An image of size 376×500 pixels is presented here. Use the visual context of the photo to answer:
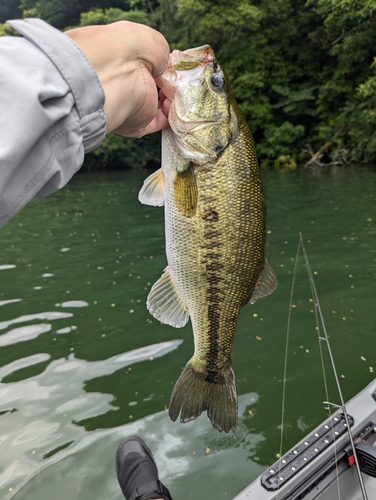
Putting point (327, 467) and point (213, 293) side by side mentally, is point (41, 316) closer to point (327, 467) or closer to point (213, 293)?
point (327, 467)

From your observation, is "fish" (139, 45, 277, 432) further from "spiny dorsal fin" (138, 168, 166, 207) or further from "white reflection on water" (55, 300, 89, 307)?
"white reflection on water" (55, 300, 89, 307)

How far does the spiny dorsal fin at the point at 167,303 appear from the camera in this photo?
207cm

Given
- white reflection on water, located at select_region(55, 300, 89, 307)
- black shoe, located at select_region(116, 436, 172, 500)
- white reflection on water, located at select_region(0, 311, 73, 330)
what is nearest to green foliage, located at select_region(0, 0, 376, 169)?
white reflection on water, located at select_region(55, 300, 89, 307)

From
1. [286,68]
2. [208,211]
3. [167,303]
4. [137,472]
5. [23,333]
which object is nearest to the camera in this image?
[208,211]

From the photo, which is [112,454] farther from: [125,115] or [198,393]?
[125,115]

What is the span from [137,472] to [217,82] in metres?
2.82

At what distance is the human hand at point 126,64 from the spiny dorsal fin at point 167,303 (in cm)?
75

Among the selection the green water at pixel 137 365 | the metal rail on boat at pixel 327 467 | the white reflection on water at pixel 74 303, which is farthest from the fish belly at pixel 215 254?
the white reflection on water at pixel 74 303

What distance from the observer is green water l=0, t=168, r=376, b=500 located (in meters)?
3.57

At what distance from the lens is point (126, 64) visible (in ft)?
4.69

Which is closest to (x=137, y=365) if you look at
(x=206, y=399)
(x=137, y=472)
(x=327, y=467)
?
(x=137, y=472)

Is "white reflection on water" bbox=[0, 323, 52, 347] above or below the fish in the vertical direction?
below

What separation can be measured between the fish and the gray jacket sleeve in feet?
2.01

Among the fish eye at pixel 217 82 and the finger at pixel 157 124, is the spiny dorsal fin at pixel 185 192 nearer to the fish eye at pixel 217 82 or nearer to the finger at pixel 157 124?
the finger at pixel 157 124
